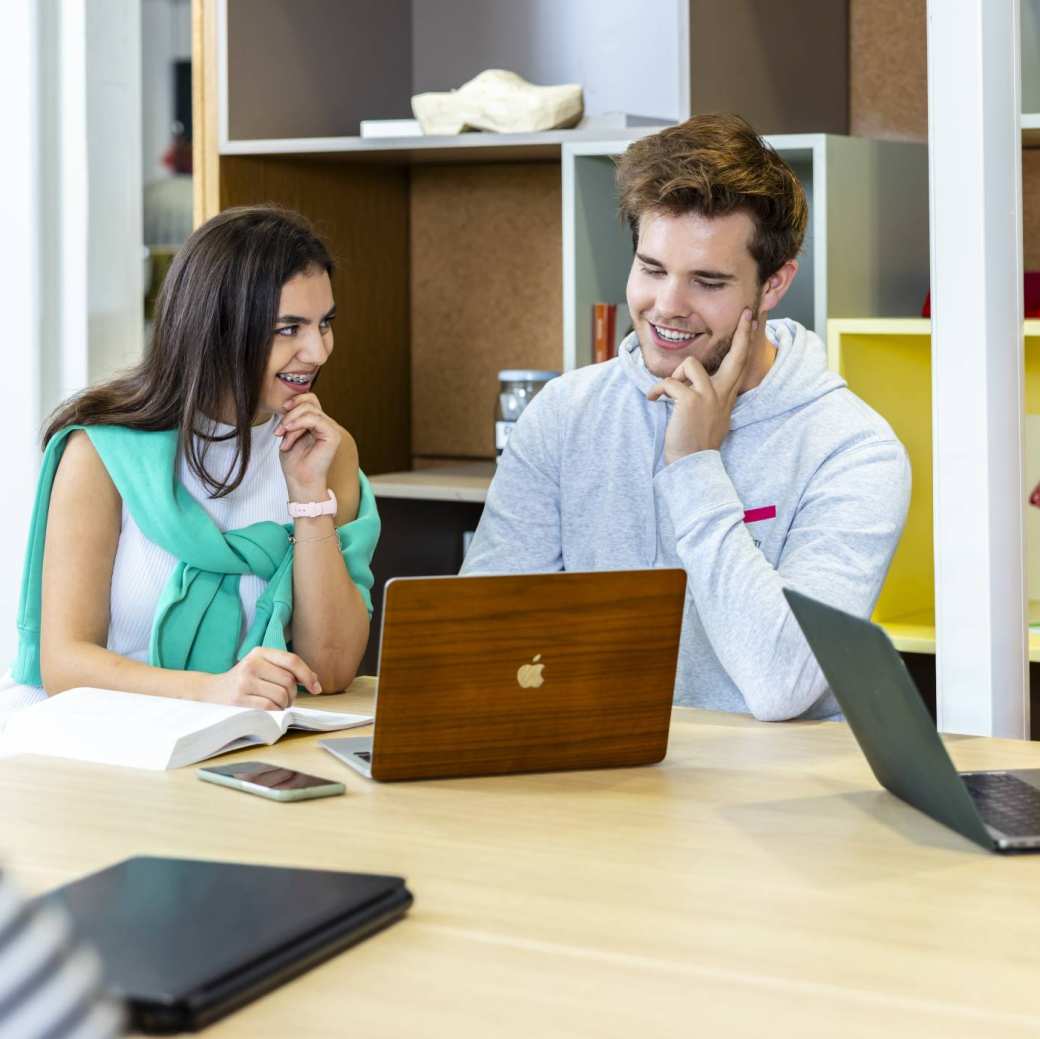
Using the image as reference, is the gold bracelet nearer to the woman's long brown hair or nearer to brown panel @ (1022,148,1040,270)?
the woman's long brown hair

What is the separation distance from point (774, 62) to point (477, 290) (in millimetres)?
859

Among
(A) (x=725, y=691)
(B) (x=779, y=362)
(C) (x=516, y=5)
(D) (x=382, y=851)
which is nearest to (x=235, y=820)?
(D) (x=382, y=851)

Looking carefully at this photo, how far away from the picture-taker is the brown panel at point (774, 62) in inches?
104

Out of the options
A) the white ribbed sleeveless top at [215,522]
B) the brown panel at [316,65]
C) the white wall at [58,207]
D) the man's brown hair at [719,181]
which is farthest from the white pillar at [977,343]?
the white wall at [58,207]

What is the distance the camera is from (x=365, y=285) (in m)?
3.31

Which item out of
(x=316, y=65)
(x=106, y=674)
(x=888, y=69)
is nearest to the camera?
(x=106, y=674)

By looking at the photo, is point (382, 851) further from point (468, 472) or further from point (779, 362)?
point (468, 472)

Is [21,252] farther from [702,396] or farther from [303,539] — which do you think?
[702,396]

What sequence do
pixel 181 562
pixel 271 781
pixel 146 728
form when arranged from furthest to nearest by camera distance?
pixel 181 562, pixel 146 728, pixel 271 781

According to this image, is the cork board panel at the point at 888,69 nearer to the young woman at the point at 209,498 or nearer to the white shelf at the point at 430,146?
the white shelf at the point at 430,146

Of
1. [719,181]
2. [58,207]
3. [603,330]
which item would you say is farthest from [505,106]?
[719,181]

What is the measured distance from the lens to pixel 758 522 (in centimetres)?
200

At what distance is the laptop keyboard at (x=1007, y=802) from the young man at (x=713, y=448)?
399 mm

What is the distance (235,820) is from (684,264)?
1.00m
